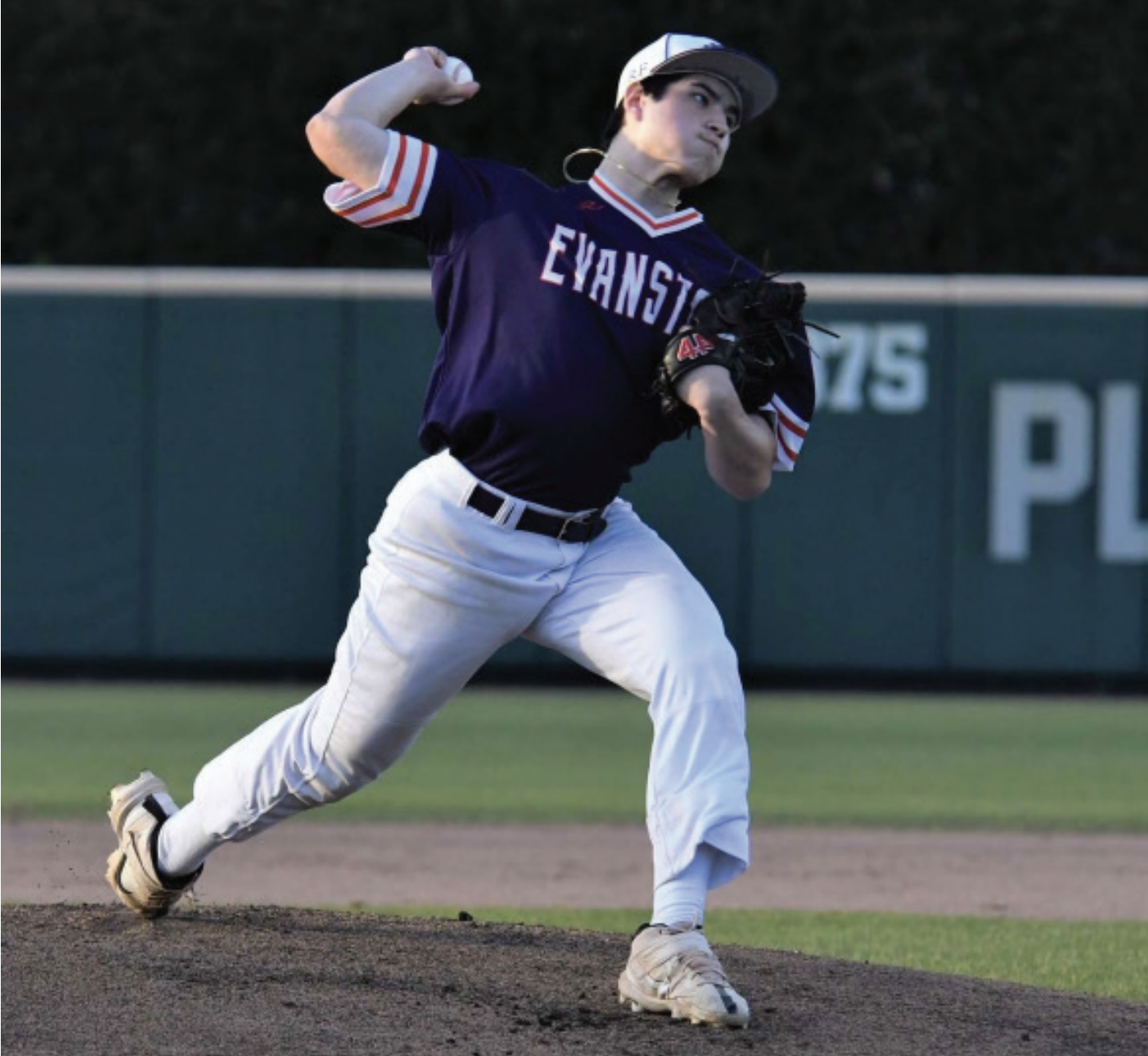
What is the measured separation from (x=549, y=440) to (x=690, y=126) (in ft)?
2.23

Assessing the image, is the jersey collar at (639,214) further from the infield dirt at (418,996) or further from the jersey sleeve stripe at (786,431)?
the infield dirt at (418,996)

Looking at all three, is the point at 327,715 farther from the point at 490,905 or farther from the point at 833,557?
the point at 833,557

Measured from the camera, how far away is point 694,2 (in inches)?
554

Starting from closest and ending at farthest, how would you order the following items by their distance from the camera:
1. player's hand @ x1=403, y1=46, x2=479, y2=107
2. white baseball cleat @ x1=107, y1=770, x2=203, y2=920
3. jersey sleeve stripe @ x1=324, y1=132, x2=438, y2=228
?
jersey sleeve stripe @ x1=324, y1=132, x2=438, y2=228
player's hand @ x1=403, y1=46, x2=479, y2=107
white baseball cleat @ x1=107, y1=770, x2=203, y2=920

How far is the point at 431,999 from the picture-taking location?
14.8ft

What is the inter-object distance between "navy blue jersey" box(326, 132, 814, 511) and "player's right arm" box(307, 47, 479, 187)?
37 mm

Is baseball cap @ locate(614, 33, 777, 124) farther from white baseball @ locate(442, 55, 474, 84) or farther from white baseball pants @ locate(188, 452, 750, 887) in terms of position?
white baseball pants @ locate(188, 452, 750, 887)

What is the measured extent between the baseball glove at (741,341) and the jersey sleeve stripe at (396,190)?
22.4 inches

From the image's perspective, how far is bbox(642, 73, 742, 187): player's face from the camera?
4727 mm

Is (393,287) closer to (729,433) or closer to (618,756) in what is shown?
(618,756)

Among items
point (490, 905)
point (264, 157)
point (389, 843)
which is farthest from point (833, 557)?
point (490, 905)

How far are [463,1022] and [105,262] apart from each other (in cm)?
1066

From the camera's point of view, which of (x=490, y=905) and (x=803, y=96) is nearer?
(x=490, y=905)

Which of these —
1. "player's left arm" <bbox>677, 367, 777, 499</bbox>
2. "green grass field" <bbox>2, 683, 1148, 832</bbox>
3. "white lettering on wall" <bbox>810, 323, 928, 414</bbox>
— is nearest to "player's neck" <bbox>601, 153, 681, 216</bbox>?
"player's left arm" <bbox>677, 367, 777, 499</bbox>
